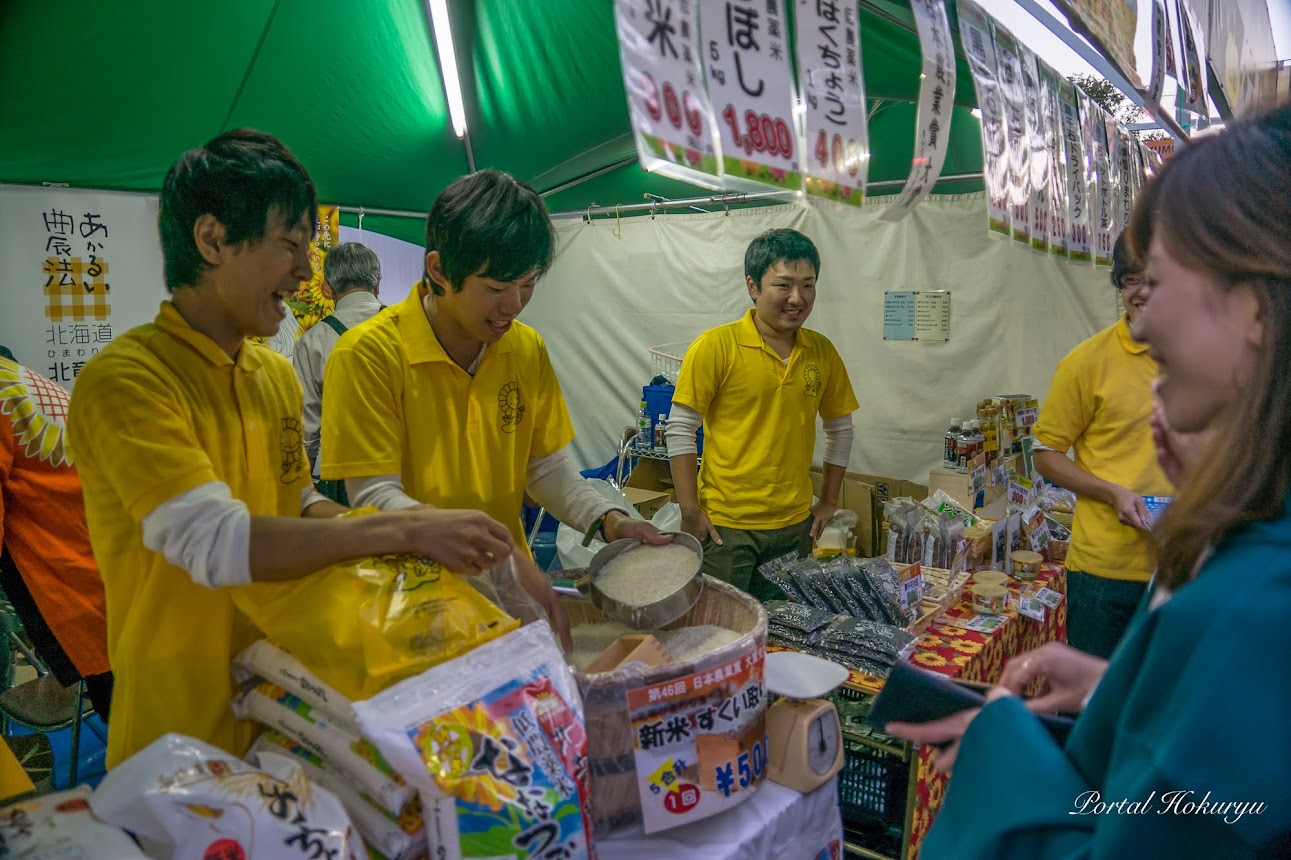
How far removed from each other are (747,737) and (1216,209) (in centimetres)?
88

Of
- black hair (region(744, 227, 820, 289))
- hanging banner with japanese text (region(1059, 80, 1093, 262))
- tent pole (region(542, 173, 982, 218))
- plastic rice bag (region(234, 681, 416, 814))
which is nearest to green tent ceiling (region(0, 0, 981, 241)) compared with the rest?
tent pole (region(542, 173, 982, 218))

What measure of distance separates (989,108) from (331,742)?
7.85 ft

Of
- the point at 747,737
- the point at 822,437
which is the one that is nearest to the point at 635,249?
the point at 822,437

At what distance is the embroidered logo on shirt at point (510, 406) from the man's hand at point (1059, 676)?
1074 mm

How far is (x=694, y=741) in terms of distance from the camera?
1081 millimetres

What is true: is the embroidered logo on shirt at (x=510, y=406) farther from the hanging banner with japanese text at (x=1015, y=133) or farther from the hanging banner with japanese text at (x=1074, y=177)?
the hanging banner with japanese text at (x=1074, y=177)

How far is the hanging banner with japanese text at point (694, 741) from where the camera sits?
104cm

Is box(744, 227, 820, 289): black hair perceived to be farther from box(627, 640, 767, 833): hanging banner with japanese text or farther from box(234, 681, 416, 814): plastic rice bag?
box(234, 681, 416, 814): plastic rice bag

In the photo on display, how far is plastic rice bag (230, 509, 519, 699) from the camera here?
879mm

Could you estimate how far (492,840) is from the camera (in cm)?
78

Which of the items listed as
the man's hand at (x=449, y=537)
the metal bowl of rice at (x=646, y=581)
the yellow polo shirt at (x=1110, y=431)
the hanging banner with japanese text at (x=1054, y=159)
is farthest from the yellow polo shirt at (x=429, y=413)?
the hanging banner with japanese text at (x=1054, y=159)

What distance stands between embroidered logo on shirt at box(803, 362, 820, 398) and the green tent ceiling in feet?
4.03

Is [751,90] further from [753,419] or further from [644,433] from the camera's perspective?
[644,433]

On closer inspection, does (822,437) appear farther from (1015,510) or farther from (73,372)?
(73,372)
